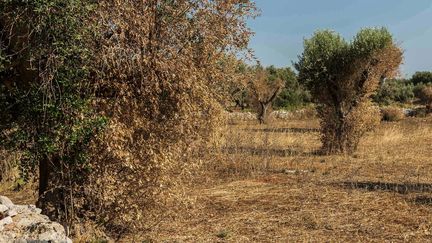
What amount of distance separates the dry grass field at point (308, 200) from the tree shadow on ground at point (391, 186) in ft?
0.07

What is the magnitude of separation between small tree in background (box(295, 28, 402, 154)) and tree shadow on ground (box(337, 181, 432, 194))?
581cm

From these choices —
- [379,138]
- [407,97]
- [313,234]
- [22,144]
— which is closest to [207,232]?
[313,234]

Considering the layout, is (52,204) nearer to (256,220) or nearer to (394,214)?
(256,220)

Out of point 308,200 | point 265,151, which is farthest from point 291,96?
point 308,200

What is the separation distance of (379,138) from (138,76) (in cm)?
1653

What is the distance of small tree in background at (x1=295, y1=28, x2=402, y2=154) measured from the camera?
56.7 feet

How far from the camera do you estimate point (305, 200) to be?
382 inches

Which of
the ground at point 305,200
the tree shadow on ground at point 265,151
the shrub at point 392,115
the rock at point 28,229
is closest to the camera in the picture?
the rock at point 28,229

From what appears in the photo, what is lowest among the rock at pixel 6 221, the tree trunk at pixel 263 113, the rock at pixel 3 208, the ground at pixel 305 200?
the ground at pixel 305 200

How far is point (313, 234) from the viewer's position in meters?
7.47

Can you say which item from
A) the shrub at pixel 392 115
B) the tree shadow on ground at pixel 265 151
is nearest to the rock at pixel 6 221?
the tree shadow on ground at pixel 265 151

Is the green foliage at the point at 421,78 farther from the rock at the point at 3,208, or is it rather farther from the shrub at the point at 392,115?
the rock at the point at 3,208

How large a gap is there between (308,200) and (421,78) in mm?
57875

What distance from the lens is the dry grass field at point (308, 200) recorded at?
7.56 meters
